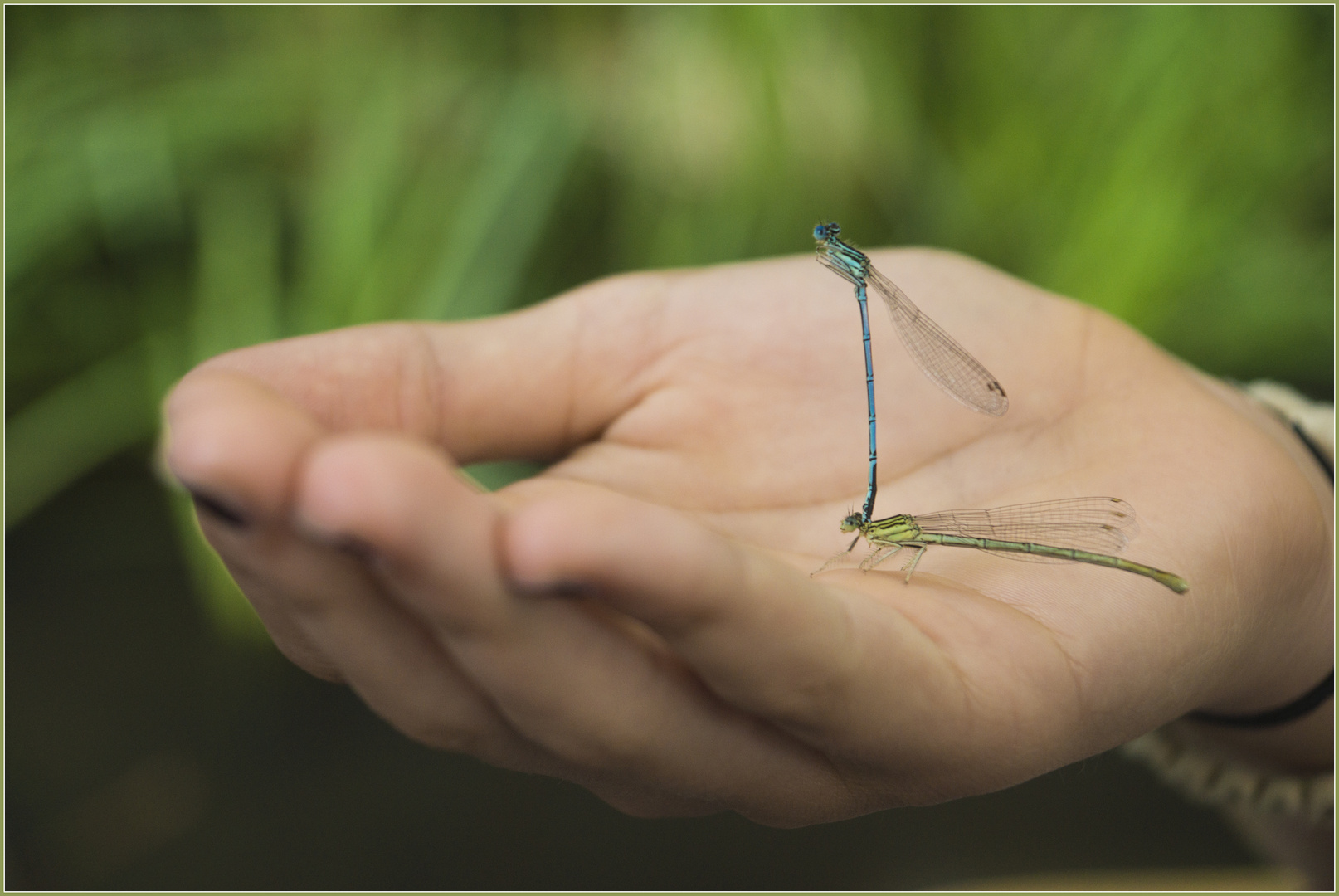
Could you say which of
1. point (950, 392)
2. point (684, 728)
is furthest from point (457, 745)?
point (950, 392)

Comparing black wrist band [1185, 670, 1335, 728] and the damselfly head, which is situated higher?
the damselfly head

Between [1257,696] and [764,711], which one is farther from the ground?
[764,711]

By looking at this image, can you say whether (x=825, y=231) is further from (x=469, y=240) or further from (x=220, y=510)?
(x=469, y=240)

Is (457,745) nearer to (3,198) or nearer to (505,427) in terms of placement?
(505,427)

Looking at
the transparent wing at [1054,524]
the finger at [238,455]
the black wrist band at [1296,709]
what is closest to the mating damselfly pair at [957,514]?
the transparent wing at [1054,524]

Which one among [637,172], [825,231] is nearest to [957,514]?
[825,231]

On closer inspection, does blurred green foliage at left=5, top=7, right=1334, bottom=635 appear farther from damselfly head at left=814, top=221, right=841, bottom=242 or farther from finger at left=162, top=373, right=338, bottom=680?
finger at left=162, top=373, right=338, bottom=680

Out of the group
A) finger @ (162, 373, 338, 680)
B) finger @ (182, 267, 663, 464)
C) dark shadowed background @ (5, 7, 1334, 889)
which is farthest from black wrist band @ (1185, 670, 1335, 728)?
finger @ (162, 373, 338, 680)
